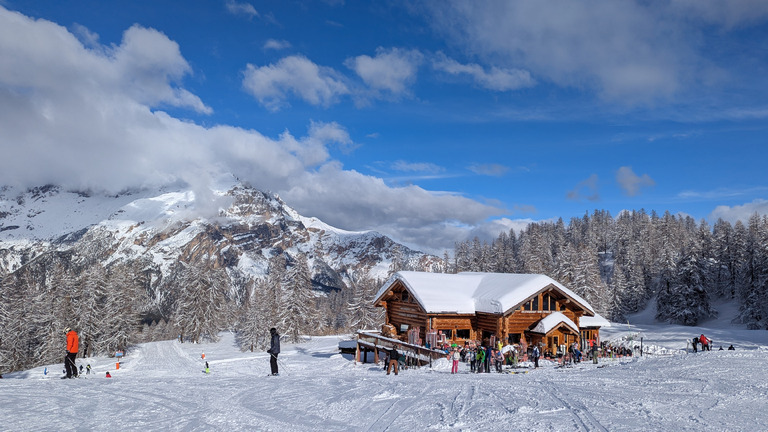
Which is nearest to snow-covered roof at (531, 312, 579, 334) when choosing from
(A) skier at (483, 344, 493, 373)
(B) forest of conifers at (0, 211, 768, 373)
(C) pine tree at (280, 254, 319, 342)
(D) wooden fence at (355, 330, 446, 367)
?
(A) skier at (483, 344, 493, 373)

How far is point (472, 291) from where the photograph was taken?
32375mm

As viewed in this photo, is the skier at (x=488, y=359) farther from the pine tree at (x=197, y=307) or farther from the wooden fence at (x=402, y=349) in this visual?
the pine tree at (x=197, y=307)

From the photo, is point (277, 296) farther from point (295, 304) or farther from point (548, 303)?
point (548, 303)

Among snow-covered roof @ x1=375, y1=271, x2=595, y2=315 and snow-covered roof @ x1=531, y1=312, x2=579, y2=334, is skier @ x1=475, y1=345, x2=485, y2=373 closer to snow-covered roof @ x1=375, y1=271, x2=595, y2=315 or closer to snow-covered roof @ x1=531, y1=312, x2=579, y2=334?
snow-covered roof @ x1=375, y1=271, x2=595, y2=315

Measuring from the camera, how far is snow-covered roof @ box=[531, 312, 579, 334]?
1145 inches

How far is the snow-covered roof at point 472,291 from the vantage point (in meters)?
28.8

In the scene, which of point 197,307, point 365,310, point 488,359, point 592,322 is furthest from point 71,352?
point 197,307

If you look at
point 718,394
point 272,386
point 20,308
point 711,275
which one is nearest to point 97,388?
point 272,386

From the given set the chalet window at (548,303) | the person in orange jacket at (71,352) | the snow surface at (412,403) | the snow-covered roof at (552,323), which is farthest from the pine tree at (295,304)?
the snow surface at (412,403)

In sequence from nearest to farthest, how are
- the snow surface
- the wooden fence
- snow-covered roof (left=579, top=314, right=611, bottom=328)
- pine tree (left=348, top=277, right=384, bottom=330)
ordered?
the snow surface, the wooden fence, snow-covered roof (left=579, top=314, right=611, bottom=328), pine tree (left=348, top=277, right=384, bottom=330)

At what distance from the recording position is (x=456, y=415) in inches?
395

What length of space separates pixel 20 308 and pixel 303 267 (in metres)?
30.3

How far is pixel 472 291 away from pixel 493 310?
155 inches

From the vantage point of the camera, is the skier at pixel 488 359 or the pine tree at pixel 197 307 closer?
the skier at pixel 488 359
